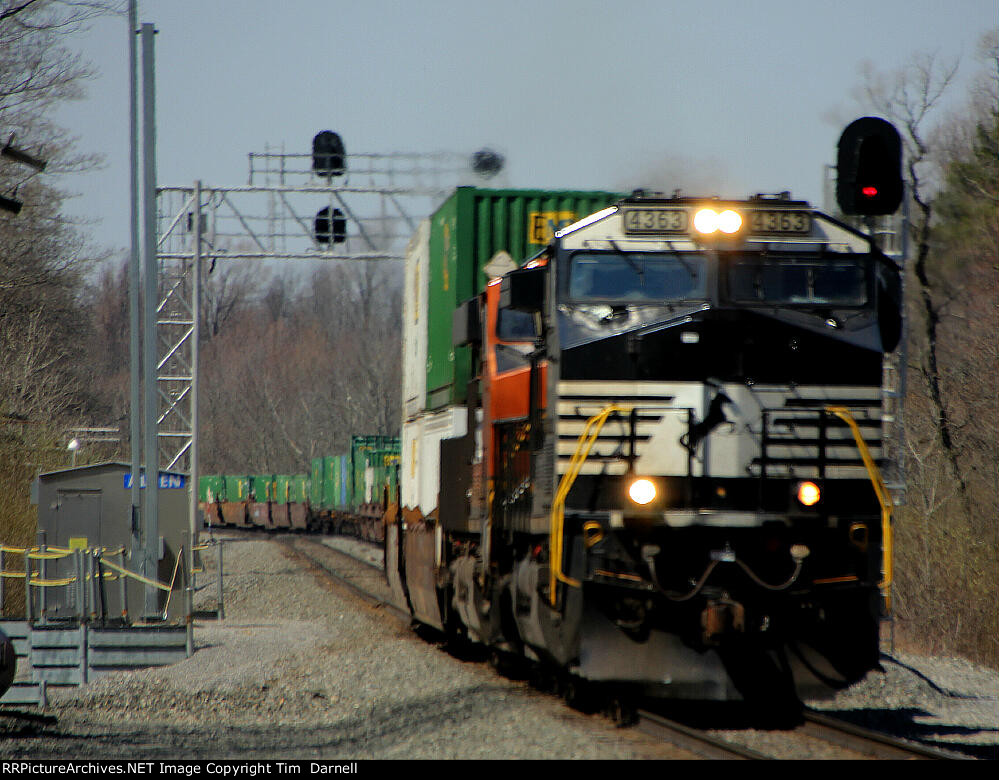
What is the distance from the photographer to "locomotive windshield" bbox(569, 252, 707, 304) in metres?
8.70

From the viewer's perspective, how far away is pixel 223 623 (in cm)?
1731

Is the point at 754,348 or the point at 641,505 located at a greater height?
the point at 754,348

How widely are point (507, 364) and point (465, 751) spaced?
11.3ft

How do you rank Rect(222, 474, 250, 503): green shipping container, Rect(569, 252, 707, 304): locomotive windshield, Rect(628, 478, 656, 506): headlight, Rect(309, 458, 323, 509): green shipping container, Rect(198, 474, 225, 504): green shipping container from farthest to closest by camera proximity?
Rect(198, 474, 225, 504): green shipping container
Rect(222, 474, 250, 503): green shipping container
Rect(309, 458, 323, 509): green shipping container
Rect(569, 252, 707, 304): locomotive windshield
Rect(628, 478, 656, 506): headlight

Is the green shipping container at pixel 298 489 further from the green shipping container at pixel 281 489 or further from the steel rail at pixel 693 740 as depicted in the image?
the steel rail at pixel 693 740

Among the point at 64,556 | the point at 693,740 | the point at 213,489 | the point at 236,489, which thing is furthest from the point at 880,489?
the point at 213,489

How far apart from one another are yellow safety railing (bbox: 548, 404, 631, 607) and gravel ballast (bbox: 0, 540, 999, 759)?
1159 mm

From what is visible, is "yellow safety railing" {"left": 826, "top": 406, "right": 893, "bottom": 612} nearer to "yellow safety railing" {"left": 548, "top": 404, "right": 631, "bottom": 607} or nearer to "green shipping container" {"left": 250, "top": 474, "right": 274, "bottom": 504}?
"yellow safety railing" {"left": 548, "top": 404, "right": 631, "bottom": 607}

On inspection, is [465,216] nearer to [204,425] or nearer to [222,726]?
[222,726]

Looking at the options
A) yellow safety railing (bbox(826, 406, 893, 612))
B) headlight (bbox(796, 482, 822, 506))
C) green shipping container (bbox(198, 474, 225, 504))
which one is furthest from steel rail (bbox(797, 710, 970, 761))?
green shipping container (bbox(198, 474, 225, 504))

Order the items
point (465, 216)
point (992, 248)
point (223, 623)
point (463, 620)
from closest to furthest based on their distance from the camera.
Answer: point (463, 620), point (465, 216), point (223, 623), point (992, 248)

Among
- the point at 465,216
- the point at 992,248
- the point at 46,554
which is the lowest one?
the point at 46,554

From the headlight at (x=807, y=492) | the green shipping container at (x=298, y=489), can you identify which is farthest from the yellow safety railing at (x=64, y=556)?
the green shipping container at (x=298, y=489)

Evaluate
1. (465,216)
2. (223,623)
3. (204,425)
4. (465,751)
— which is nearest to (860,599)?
(465,751)
